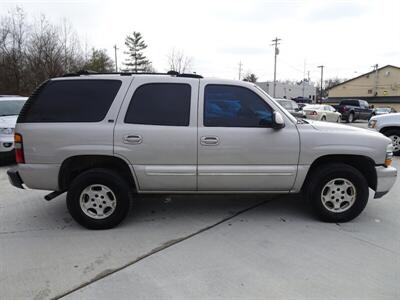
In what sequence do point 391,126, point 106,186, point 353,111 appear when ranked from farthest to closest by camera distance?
point 353,111
point 391,126
point 106,186

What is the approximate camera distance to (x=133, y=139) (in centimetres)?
368

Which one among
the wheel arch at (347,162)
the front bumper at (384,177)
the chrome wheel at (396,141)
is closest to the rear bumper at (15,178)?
the wheel arch at (347,162)

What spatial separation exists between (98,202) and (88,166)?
474 millimetres

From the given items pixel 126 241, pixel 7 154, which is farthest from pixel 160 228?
pixel 7 154

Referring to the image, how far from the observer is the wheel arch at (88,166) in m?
3.78

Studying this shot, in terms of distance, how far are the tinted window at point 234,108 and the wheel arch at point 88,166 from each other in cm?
117

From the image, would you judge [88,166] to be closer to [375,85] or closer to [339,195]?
[339,195]

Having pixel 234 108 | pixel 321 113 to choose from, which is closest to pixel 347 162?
pixel 234 108

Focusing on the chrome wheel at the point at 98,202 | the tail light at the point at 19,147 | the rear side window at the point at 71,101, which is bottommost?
the chrome wheel at the point at 98,202

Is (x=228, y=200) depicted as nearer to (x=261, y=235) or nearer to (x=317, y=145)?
(x=261, y=235)

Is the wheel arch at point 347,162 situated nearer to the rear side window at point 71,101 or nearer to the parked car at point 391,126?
the rear side window at point 71,101

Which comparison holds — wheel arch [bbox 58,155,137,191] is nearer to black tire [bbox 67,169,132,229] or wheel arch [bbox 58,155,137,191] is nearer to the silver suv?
the silver suv

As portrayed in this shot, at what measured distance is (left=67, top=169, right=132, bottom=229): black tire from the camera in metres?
3.75

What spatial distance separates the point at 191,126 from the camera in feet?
12.3
